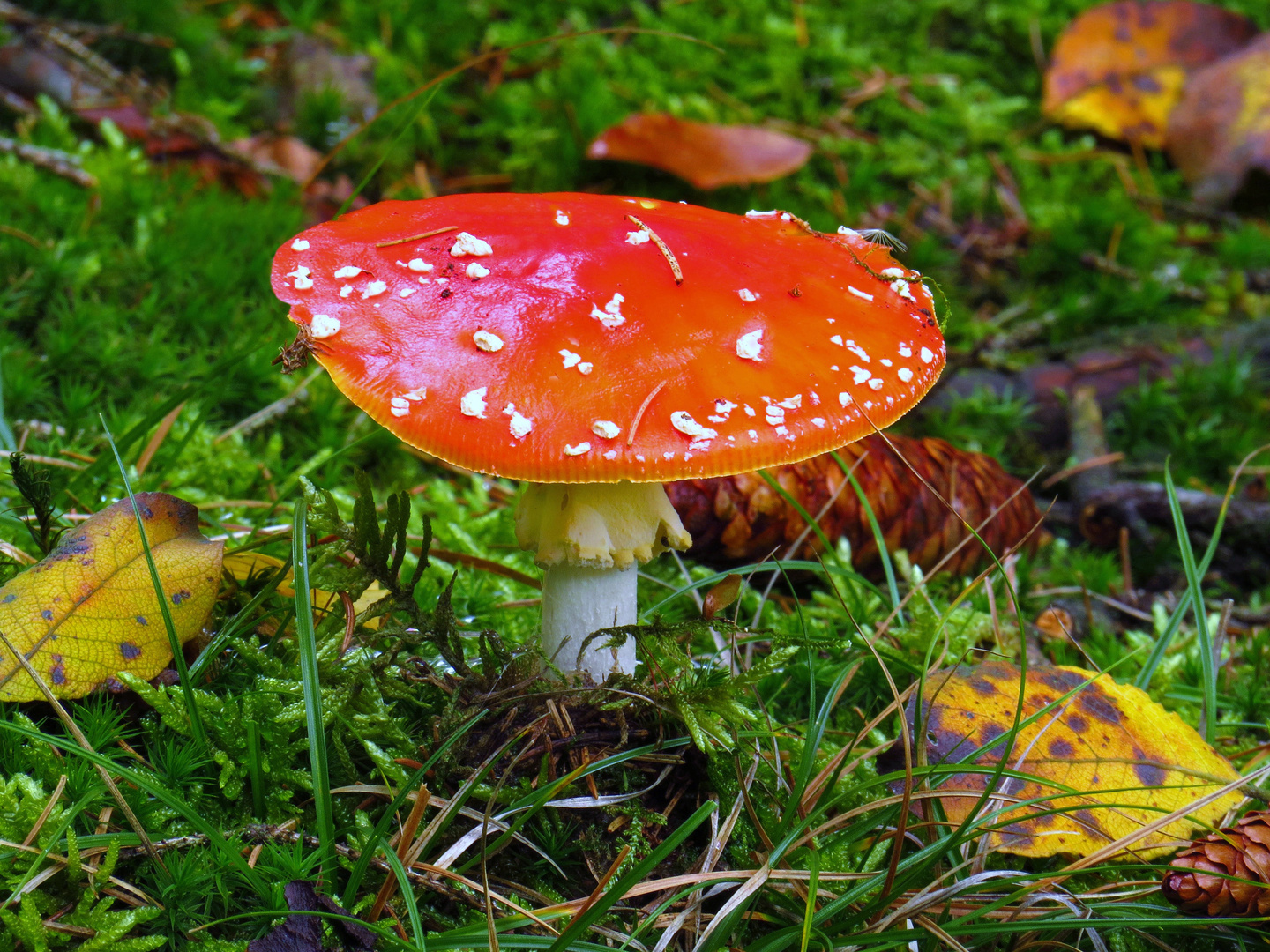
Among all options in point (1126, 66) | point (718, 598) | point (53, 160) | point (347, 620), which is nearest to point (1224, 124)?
point (1126, 66)

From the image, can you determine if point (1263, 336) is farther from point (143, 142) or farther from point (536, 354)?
point (143, 142)

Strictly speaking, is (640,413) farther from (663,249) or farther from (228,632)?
(228,632)

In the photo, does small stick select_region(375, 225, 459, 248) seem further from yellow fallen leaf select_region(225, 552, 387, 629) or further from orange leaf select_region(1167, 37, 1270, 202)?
orange leaf select_region(1167, 37, 1270, 202)

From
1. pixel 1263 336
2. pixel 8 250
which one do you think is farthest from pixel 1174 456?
pixel 8 250

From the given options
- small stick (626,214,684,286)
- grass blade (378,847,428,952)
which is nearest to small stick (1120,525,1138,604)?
small stick (626,214,684,286)

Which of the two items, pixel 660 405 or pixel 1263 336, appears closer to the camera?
pixel 660 405

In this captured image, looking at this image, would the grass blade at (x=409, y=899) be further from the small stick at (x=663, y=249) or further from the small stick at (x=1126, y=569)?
the small stick at (x=1126, y=569)

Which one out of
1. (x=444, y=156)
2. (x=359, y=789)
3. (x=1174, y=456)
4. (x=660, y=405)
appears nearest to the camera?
(x=660, y=405)
